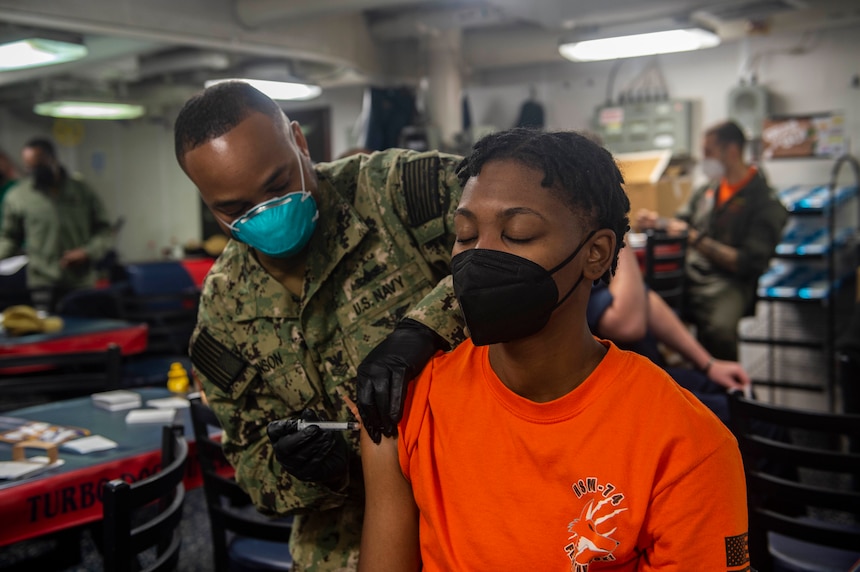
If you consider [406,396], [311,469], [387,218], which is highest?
[387,218]

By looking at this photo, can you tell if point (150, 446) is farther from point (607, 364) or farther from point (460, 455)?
point (607, 364)

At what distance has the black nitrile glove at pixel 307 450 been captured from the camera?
1283mm

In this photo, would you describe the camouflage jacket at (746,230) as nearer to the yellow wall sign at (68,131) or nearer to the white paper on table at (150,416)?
the white paper on table at (150,416)

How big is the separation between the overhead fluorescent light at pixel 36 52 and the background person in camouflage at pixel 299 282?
13.6ft

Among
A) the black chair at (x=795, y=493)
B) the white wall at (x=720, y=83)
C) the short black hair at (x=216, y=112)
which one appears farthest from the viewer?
the white wall at (x=720, y=83)

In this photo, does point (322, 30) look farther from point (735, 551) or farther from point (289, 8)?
point (735, 551)

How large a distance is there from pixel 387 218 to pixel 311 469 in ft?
1.79

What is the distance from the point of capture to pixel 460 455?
113cm

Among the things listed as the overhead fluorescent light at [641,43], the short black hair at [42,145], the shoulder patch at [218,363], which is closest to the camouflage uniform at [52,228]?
the short black hair at [42,145]

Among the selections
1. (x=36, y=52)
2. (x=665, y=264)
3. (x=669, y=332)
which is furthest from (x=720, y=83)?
(x=36, y=52)

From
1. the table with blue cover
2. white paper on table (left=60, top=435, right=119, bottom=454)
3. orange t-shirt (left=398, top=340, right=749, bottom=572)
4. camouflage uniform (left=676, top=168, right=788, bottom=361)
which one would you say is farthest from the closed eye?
camouflage uniform (left=676, top=168, right=788, bottom=361)

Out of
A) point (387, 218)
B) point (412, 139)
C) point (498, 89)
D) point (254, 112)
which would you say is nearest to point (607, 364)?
point (387, 218)

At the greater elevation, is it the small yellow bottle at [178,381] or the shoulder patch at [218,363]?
the shoulder patch at [218,363]

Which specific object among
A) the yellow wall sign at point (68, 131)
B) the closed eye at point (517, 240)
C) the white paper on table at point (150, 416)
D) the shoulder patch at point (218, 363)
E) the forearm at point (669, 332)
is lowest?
the white paper on table at point (150, 416)
